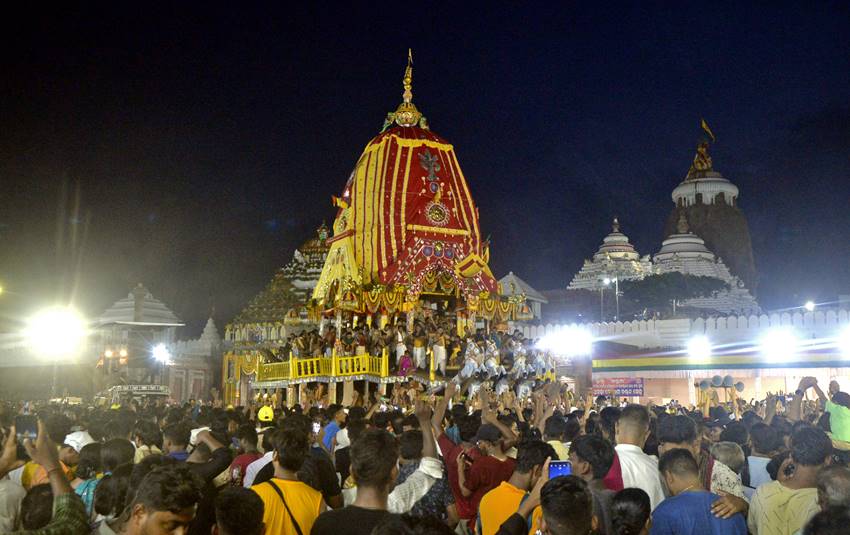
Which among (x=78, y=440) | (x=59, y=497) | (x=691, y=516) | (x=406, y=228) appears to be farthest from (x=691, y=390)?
(x=59, y=497)

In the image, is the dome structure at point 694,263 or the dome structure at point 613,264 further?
the dome structure at point 613,264

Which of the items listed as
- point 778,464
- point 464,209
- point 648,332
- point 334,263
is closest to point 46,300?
point 334,263

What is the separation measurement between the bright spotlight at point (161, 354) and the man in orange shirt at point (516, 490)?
39042 mm

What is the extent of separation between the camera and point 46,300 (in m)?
42.4

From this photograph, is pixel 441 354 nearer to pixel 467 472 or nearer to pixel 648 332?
pixel 648 332

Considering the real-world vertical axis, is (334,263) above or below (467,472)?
above

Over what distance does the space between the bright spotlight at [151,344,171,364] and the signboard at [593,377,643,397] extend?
73.5 ft

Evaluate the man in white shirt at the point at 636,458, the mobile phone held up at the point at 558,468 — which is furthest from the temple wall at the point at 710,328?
the mobile phone held up at the point at 558,468

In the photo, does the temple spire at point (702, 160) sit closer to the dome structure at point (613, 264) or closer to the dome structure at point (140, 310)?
the dome structure at point (613, 264)

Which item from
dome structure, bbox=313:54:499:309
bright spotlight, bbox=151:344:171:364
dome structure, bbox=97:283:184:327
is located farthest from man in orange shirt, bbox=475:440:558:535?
dome structure, bbox=97:283:184:327

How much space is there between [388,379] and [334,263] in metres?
8.25

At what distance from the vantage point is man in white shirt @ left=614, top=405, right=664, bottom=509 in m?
5.69

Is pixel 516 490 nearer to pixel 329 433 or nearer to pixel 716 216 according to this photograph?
pixel 329 433

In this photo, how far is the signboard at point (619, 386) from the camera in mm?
33062
